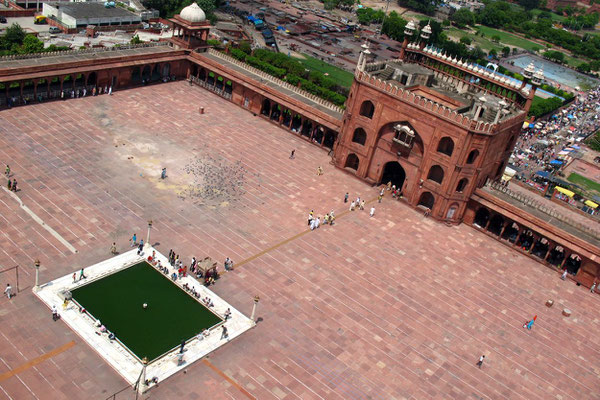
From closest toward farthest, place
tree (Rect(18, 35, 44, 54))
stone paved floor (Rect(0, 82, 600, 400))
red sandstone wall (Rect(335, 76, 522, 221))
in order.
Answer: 1. stone paved floor (Rect(0, 82, 600, 400))
2. red sandstone wall (Rect(335, 76, 522, 221))
3. tree (Rect(18, 35, 44, 54))

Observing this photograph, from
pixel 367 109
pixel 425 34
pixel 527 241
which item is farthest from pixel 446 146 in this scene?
pixel 425 34

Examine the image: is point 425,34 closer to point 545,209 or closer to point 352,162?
point 352,162

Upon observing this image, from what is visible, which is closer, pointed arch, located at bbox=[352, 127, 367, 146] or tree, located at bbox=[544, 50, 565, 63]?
pointed arch, located at bbox=[352, 127, 367, 146]

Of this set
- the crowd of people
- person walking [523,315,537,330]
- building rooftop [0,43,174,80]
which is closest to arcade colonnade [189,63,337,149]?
building rooftop [0,43,174,80]

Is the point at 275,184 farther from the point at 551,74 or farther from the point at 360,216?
the point at 551,74

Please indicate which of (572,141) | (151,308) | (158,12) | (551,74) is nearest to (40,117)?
(151,308)

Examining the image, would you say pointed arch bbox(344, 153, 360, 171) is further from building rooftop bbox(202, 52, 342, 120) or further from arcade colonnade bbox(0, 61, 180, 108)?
arcade colonnade bbox(0, 61, 180, 108)
